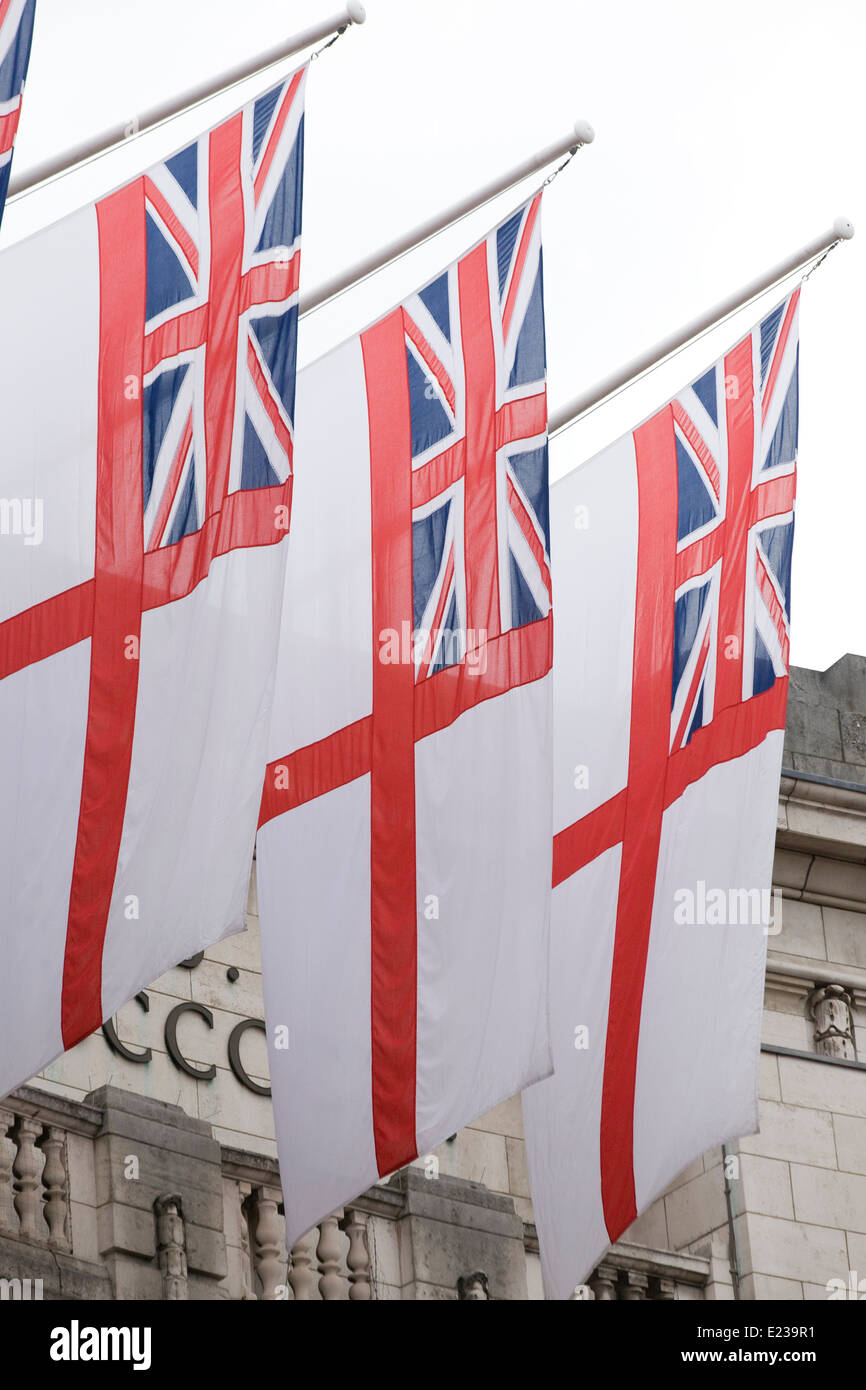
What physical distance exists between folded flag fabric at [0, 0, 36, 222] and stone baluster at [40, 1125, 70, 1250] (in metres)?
4.99

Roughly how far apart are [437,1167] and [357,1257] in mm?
1480

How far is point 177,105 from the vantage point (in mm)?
15031

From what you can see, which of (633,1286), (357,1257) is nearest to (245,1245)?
(357,1257)

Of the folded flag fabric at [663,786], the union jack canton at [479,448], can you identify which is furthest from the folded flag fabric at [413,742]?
the folded flag fabric at [663,786]

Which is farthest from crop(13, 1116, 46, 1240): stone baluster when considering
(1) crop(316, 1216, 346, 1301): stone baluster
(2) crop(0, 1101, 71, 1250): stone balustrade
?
(1) crop(316, 1216, 346, 1301): stone baluster

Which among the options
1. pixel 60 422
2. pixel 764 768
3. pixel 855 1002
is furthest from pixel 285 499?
pixel 855 1002

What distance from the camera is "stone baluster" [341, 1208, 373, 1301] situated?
14648 millimetres

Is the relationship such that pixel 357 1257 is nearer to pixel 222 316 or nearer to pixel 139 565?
pixel 139 565

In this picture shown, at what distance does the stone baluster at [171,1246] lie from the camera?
13.9m

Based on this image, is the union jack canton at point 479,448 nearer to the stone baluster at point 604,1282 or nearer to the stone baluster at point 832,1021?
the stone baluster at point 604,1282

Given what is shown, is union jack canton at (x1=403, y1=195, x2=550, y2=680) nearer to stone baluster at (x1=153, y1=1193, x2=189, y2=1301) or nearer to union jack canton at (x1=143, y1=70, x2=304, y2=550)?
union jack canton at (x1=143, y1=70, x2=304, y2=550)

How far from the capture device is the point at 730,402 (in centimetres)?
1623
